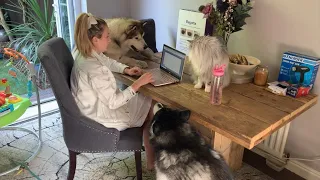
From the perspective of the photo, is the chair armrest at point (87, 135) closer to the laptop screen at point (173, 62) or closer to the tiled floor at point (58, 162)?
the tiled floor at point (58, 162)

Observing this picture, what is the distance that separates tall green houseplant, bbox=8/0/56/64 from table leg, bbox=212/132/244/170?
2.37 m

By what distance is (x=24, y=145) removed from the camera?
234 cm

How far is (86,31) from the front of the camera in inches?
62.7

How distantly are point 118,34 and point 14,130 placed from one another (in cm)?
135

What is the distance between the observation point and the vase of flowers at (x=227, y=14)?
6.09 ft

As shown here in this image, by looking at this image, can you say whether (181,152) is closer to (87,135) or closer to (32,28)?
(87,135)

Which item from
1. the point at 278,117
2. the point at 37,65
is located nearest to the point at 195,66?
the point at 278,117

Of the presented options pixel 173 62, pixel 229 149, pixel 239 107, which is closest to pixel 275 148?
pixel 229 149

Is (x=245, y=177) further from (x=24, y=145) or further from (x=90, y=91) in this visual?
(x=24, y=145)

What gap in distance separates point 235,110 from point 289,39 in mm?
763

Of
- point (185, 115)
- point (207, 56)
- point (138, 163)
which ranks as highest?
point (207, 56)

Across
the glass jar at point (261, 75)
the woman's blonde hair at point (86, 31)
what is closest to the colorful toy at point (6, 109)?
the woman's blonde hair at point (86, 31)

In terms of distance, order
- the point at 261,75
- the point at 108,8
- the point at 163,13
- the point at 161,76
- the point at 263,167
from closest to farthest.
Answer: the point at 261,75 → the point at 161,76 → the point at 263,167 → the point at 163,13 → the point at 108,8

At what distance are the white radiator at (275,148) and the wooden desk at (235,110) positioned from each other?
0.34 metres
